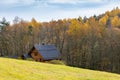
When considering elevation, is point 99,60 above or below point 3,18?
below

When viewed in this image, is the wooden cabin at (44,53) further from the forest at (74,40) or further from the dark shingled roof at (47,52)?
the forest at (74,40)

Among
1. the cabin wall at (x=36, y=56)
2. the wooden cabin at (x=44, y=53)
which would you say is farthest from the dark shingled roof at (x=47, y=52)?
the cabin wall at (x=36, y=56)

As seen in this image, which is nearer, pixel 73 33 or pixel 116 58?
pixel 116 58

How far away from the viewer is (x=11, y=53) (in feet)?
268

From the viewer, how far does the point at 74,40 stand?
7519 cm

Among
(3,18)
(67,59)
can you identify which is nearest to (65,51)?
(67,59)

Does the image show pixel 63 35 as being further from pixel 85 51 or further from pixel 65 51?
pixel 85 51

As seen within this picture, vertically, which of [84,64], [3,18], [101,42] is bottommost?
[84,64]

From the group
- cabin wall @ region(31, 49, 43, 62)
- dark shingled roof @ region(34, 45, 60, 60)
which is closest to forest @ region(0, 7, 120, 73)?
dark shingled roof @ region(34, 45, 60, 60)

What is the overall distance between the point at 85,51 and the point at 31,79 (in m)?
55.4

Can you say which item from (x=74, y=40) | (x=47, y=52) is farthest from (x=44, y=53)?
(x=74, y=40)

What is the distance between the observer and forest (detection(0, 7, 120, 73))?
6694 centimetres

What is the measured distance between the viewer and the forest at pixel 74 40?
6694 centimetres

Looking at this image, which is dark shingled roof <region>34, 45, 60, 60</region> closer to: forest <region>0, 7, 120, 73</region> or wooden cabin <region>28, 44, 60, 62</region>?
wooden cabin <region>28, 44, 60, 62</region>
